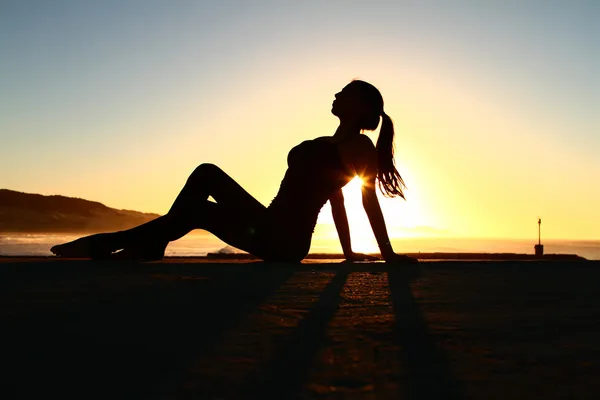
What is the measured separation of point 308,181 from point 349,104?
0.76m

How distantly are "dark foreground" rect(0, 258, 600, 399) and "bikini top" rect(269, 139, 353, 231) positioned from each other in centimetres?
128

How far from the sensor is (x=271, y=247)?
15.9 ft

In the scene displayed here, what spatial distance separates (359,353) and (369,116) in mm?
3386

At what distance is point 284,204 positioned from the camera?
4.74 meters

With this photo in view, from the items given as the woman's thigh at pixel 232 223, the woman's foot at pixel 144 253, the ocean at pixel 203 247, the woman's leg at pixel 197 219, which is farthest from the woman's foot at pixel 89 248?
the ocean at pixel 203 247

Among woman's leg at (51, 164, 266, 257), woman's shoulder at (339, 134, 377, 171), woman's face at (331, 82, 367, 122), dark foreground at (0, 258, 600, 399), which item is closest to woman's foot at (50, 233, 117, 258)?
woman's leg at (51, 164, 266, 257)

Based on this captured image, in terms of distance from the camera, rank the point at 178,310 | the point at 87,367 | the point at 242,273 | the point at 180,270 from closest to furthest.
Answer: the point at 87,367
the point at 178,310
the point at 242,273
the point at 180,270

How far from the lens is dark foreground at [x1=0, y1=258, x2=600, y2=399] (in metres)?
1.40

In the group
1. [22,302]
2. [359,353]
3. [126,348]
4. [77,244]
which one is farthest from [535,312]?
[77,244]

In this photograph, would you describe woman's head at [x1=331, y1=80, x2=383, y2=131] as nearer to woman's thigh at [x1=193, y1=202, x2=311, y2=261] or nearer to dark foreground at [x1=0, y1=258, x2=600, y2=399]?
woman's thigh at [x1=193, y1=202, x2=311, y2=261]

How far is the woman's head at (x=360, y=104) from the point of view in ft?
15.9

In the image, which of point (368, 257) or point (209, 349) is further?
point (368, 257)

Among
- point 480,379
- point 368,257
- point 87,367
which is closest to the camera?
point 480,379

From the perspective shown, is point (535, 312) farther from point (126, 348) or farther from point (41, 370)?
point (41, 370)
